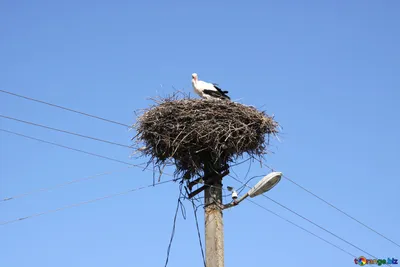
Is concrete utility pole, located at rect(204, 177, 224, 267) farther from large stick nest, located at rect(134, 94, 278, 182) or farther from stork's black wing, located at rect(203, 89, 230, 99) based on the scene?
stork's black wing, located at rect(203, 89, 230, 99)

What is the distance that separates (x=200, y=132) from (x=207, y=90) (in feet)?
11.5

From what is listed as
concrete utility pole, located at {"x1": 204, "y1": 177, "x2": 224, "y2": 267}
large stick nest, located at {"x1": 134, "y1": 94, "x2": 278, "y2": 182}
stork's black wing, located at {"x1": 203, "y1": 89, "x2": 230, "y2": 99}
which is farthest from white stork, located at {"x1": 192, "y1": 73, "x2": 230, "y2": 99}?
concrete utility pole, located at {"x1": 204, "y1": 177, "x2": 224, "y2": 267}

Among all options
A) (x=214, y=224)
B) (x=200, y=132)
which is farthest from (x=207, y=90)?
(x=214, y=224)

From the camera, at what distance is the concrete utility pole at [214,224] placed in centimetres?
860

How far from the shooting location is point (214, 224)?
29.2 ft

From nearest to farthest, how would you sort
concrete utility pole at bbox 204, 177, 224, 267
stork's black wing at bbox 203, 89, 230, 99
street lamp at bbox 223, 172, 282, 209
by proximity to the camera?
concrete utility pole at bbox 204, 177, 224, 267 → street lamp at bbox 223, 172, 282, 209 → stork's black wing at bbox 203, 89, 230, 99

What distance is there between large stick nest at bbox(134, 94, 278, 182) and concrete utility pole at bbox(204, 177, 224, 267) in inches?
16.1

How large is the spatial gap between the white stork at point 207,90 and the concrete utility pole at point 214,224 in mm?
3539

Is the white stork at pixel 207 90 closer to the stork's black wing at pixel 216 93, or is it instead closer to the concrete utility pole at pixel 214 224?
the stork's black wing at pixel 216 93

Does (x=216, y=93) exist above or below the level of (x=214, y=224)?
above

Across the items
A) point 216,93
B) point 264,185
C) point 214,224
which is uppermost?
point 216,93

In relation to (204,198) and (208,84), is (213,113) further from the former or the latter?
(208,84)

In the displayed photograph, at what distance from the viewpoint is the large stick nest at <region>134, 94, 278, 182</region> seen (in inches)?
390

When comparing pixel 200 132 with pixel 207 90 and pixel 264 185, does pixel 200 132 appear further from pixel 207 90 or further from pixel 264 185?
pixel 207 90
